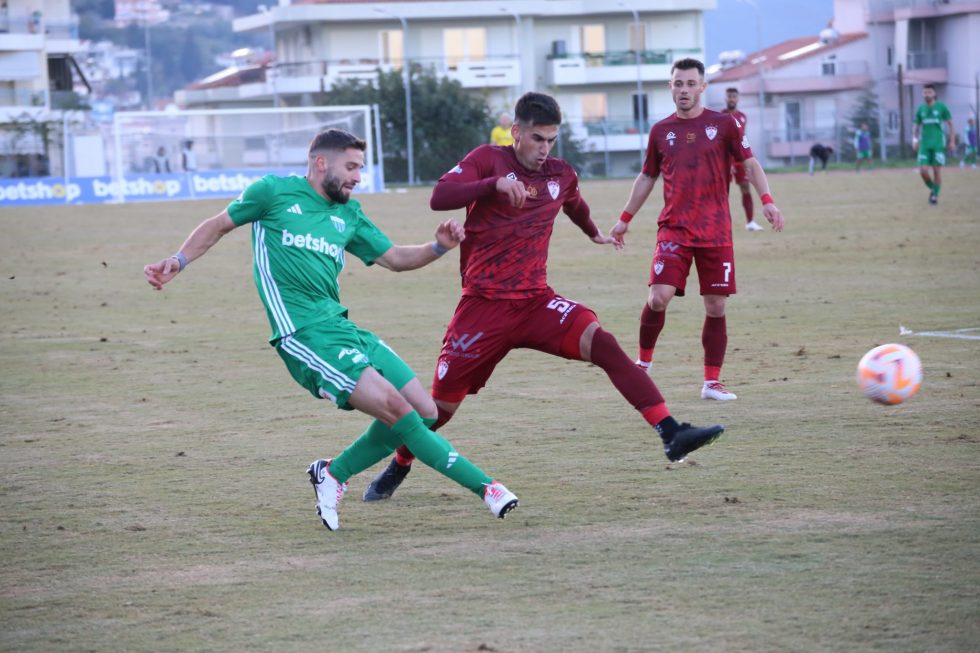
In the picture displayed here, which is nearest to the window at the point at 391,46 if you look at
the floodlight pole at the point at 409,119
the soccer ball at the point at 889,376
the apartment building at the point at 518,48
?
the apartment building at the point at 518,48

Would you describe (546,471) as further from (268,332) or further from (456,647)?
(268,332)

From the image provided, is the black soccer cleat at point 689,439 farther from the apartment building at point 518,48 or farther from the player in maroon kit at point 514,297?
the apartment building at point 518,48

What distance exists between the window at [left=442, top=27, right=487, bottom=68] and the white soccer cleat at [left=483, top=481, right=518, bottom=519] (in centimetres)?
6589

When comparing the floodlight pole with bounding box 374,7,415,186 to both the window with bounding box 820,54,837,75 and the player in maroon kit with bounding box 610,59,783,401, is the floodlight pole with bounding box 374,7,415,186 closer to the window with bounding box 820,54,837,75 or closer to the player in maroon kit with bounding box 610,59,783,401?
the window with bounding box 820,54,837,75

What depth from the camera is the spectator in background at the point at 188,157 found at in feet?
153

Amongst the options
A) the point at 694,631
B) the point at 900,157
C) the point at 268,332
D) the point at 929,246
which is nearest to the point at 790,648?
the point at 694,631

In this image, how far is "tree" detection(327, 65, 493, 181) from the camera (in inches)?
2267

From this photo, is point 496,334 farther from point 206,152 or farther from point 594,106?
point 594,106

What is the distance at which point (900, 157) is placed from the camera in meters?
55.8

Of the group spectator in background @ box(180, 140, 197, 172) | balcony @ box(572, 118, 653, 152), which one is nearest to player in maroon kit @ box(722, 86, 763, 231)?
spectator in background @ box(180, 140, 197, 172)

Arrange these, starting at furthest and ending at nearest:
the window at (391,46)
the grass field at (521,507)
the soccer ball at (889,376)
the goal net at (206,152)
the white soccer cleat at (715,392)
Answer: the window at (391,46), the goal net at (206,152), the white soccer cleat at (715,392), the soccer ball at (889,376), the grass field at (521,507)

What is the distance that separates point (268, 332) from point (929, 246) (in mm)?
9903

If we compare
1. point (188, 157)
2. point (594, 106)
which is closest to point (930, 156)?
point (188, 157)

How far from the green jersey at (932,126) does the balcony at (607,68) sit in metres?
44.3
